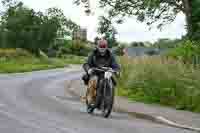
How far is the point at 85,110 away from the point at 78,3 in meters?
17.8

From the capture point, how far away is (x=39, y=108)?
15.6 m

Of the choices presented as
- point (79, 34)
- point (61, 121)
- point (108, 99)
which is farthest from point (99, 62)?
point (79, 34)

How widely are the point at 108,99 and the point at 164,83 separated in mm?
4481

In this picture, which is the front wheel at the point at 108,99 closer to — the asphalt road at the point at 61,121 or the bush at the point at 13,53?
the asphalt road at the point at 61,121

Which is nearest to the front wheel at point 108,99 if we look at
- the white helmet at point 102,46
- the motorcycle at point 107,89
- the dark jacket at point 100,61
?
the motorcycle at point 107,89

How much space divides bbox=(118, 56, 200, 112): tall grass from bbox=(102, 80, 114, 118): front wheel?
2748 mm

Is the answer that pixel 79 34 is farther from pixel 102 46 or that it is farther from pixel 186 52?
pixel 102 46

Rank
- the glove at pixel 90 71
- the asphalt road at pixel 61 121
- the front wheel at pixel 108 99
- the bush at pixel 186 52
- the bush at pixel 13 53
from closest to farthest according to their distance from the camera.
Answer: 1. the asphalt road at pixel 61 121
2. the front wheel at pixel 108 99
3. the glove at pixel 90 71
4. the bush at pixel 186 52
5. the bush at pixel 13 53

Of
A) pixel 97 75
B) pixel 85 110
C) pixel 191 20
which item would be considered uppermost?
pixel 191 20

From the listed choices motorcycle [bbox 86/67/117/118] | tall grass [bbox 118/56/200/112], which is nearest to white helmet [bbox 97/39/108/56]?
motorcycle [bbox 86/67/117/118]

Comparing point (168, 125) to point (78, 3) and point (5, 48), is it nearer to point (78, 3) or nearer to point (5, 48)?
point (78, 3)

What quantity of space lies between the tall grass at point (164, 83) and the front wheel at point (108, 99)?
275 centimetres

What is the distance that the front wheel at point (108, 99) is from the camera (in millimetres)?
13703

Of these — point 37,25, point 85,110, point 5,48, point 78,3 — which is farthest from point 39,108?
point 37,25
